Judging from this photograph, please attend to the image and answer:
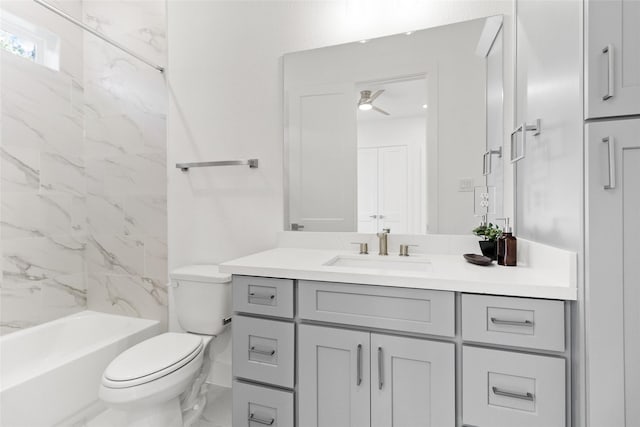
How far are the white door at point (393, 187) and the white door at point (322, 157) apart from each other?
0.49ft

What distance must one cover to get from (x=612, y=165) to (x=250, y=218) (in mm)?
1671

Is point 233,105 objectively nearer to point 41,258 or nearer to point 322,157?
point 322,157

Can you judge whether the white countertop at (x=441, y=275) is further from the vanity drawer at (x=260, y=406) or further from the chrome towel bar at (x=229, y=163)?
the chrome towel bar at (x=229, y=163)

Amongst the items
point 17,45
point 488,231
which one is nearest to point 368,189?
point 488,231

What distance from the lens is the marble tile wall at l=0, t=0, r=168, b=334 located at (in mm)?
2066

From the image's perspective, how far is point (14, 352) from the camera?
1966mm

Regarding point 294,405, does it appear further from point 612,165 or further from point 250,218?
point 612,165

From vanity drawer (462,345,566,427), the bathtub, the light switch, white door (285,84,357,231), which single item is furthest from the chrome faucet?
the bathtub

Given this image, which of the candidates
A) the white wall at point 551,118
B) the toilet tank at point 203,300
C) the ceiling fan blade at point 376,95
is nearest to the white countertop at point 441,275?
the white wall at point 551,118

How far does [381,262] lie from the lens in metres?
1.64

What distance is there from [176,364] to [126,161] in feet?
4.80

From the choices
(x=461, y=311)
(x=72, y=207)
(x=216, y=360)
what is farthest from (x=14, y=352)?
(x=461, y=311)

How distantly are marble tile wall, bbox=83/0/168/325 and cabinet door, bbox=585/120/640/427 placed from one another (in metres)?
2.21

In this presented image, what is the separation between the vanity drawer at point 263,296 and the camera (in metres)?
1.34
